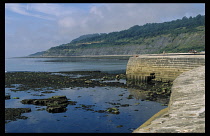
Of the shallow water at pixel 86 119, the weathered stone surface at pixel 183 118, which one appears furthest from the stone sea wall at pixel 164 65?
the weathered stone surface at pixel 183 118

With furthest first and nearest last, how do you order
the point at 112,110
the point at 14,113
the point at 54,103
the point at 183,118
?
1. the point at 54,103
2. the point at 112,110
3. the point at 14,113
4. the point at 183,118

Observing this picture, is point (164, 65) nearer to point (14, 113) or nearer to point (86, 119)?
point (86, 119)

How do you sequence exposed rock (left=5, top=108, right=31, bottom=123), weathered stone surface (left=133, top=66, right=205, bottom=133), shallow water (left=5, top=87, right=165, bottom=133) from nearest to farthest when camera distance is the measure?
weathered stone surface (left=133, top=66, right=205, bottom=133), shallow water (left=5, top=87, right=165, bottom=133), exposed rock (left=5, top=108, right=31, bottom=123)

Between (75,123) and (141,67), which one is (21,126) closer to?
(75,123)

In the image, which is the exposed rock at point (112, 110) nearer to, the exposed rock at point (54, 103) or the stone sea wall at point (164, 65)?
the exposed rock at point (54, 103)

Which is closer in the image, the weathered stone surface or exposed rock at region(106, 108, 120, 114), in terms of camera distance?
the weathered stone surface

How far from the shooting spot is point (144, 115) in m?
19.4

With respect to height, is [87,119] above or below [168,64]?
below

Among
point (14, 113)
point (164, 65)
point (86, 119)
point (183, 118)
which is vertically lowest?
point (86, 119)

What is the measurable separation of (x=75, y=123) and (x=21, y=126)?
13.4 ft

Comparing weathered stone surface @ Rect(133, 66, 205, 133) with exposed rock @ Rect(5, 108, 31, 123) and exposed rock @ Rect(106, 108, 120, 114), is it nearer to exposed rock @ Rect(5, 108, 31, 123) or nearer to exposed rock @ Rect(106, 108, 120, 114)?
exposed rock @ Rect(106, 108, 120, 114)

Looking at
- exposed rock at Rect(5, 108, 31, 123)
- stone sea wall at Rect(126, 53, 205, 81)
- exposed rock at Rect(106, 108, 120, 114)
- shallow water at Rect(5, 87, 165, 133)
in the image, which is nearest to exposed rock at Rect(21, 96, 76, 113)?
shallow water at Rect(5, 87, 165, 133)

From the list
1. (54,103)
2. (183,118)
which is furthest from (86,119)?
(183,118)
